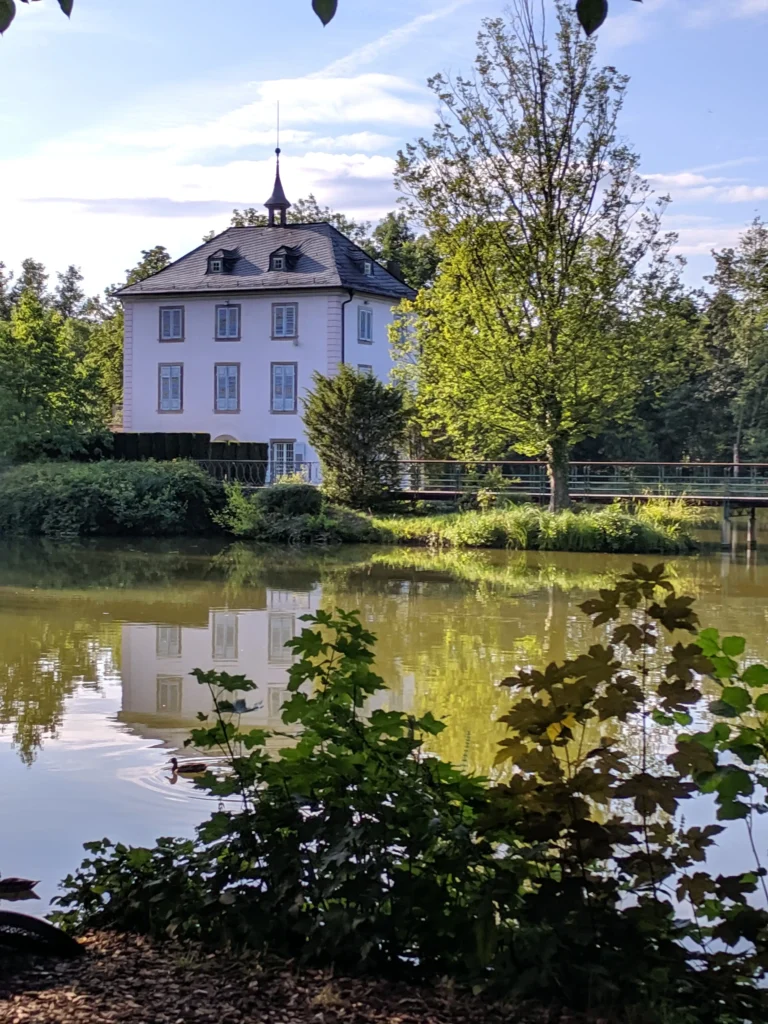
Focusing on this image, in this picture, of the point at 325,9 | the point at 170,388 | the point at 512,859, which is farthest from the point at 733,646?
the point at 170,388

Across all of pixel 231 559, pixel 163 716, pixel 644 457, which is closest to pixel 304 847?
pixel 163 716

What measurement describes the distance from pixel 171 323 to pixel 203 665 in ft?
99.6

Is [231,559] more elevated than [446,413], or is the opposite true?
[446,413]

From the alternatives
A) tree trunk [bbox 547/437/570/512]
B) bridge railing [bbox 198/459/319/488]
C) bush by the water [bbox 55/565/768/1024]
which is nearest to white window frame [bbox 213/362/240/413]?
bridge railing [bbox 198/459/319/488]

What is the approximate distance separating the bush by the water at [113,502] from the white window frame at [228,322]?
10504 mm

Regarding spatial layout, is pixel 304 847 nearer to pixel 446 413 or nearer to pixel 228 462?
pixel 446 413

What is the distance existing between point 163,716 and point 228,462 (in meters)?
24.7

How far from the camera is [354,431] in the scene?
2906cm

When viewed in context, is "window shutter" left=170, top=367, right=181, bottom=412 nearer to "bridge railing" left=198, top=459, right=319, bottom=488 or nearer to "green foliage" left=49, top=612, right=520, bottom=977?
"bridge railing" left=198, top=459, right=319, bottom=488

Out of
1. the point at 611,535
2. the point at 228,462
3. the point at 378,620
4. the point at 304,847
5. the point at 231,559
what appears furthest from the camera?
the point at 228,462

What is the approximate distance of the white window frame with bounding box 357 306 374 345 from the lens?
37969mm

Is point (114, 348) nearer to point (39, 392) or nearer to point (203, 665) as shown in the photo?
point (39, 392)

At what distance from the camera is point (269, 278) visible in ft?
125

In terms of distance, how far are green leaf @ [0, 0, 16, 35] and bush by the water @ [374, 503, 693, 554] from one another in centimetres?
2211
